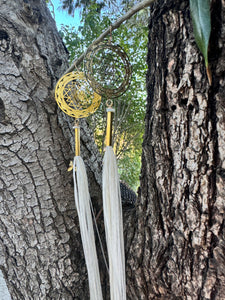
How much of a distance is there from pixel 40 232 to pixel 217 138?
0.45 meters

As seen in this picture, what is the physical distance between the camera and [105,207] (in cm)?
56

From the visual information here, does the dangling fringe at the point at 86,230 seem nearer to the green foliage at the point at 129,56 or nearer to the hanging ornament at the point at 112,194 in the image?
the hanging ornament at the point at 112,194

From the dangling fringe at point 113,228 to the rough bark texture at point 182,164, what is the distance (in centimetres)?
4

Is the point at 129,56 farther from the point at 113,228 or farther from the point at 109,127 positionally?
the point at 113,228

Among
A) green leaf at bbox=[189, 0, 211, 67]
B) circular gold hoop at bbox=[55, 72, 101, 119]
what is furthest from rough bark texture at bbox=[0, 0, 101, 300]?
green leaf at bbox=[189, 0, 211, 67]

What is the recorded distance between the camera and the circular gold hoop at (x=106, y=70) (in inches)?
21.4

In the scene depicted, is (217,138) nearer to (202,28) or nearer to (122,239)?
(202,28)

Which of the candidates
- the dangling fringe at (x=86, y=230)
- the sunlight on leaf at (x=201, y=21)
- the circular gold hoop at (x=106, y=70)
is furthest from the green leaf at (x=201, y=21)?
the dangling fringe at (x=86, y=230)

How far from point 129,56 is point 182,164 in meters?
0.77

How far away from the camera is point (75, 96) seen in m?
0.61

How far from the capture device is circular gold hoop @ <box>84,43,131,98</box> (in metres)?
0.54

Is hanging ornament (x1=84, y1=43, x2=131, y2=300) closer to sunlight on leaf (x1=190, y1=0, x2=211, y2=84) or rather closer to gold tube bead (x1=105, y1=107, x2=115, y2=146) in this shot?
gold tube bead (x1=105, y1=107, x2=115, y2=146)

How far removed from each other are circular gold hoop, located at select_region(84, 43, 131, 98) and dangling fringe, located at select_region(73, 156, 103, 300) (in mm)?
173

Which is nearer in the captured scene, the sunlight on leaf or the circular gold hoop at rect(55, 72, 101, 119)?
the sunlight on leaf
